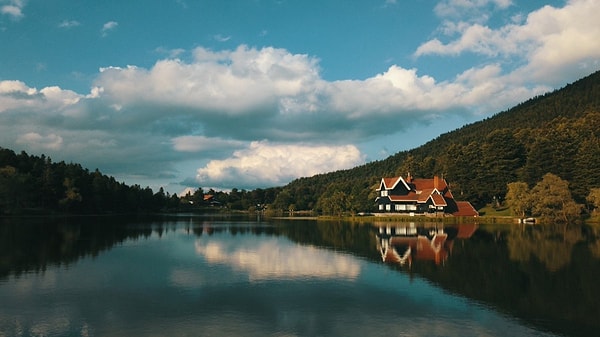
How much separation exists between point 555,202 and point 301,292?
63.4m

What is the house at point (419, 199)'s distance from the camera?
88.5 m

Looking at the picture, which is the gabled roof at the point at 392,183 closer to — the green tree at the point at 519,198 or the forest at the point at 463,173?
the forest at the point at 463,173

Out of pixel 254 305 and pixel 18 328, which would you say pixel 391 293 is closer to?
pixel 254 305

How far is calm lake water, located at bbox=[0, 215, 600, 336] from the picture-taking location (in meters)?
15.2

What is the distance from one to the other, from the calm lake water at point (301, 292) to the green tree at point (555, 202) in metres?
37.6

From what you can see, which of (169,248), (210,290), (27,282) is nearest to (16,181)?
(169,248)

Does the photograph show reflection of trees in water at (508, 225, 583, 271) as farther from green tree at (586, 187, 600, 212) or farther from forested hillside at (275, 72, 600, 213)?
forested hillside at (275, 72, 600, 213)

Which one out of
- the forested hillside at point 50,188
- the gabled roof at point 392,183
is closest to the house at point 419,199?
the gabled roof at point 392,183

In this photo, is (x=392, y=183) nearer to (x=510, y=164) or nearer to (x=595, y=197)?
(x=510, y=164)

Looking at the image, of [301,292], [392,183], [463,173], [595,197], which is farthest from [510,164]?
[301,292]

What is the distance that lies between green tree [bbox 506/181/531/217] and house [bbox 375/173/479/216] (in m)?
9.95

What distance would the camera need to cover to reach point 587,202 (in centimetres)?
7688

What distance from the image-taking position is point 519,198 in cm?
7538

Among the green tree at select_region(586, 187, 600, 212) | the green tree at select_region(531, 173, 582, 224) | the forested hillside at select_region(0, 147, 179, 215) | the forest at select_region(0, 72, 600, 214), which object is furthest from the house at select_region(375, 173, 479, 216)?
the forested hillside at select_region(0, 147, 179, 215)
